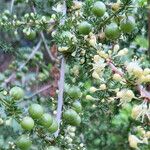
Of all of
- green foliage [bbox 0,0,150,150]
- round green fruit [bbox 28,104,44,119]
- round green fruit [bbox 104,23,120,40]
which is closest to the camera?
green foliage [bbox 0,0,150,150]

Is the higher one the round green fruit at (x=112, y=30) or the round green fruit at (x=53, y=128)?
the round green fruit at (x=112, y=30)

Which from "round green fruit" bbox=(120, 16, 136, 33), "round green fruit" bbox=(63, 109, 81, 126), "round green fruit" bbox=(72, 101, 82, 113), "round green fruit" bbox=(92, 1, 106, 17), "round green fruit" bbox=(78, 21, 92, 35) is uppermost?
"round green fruit" bbox=(92, 1, 106, 17)

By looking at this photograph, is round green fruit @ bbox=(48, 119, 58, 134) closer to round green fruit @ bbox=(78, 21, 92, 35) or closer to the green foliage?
the green foliage

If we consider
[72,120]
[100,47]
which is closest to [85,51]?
[100,47]

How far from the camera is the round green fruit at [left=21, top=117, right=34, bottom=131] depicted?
1526 mm

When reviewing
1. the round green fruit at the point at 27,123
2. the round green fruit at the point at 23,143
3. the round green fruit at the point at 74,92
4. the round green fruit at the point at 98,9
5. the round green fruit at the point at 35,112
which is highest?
the round green fruit at the point at 98,9

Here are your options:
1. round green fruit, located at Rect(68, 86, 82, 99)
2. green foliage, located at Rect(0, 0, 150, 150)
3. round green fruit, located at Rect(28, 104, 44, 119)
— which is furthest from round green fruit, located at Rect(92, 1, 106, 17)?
round green fruit, located at Rect(28, 104, 44, 119)

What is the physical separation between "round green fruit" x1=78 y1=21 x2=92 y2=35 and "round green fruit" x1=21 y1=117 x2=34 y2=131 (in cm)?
40

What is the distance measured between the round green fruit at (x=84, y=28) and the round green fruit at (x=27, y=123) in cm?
40

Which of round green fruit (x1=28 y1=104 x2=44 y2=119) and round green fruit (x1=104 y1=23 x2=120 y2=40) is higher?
round green fruit (x1=104 y1=23 x2=120 y2=40)

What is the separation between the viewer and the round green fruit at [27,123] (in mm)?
1526

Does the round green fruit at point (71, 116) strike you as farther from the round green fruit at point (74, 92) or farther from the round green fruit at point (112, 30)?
the round green fruit at point (112, 30)

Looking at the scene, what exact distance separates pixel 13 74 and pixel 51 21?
1327 mm

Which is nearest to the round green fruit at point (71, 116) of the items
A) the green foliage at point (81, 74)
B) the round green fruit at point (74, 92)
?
the green foliage at point (81, 74)
